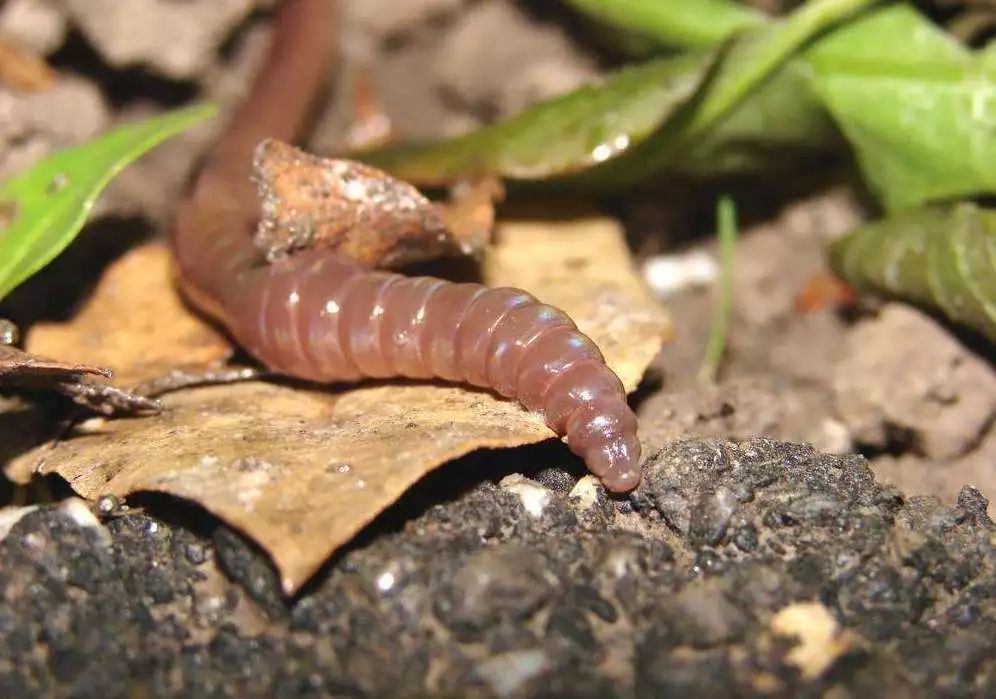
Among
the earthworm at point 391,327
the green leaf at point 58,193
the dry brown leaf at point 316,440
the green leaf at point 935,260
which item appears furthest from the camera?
the green leaf at point 935,260

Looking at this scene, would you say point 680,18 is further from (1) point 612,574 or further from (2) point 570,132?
(1) point 612,574

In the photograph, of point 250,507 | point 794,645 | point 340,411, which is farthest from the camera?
point 340,411

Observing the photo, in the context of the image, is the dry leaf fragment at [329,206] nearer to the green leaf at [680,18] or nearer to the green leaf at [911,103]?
the green leaf at [680,18]

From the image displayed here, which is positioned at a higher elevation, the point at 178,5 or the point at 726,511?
the point at 178,5

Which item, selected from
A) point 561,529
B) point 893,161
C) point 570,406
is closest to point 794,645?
point 561,529

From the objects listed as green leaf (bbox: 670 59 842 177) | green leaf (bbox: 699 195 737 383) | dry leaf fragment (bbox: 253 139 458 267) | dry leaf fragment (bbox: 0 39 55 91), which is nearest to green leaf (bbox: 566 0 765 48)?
green leaf (bbox: 670 59 842 177)

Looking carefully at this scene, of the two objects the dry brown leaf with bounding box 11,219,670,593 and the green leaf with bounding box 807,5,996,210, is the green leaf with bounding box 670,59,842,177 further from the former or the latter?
the dry brown leaf with bounding box 11,219,670,593

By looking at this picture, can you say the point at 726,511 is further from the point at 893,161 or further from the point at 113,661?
the point at 893,161

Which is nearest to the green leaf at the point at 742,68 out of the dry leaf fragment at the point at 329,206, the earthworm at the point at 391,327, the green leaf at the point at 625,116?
the green leaf at the point at 625,116
